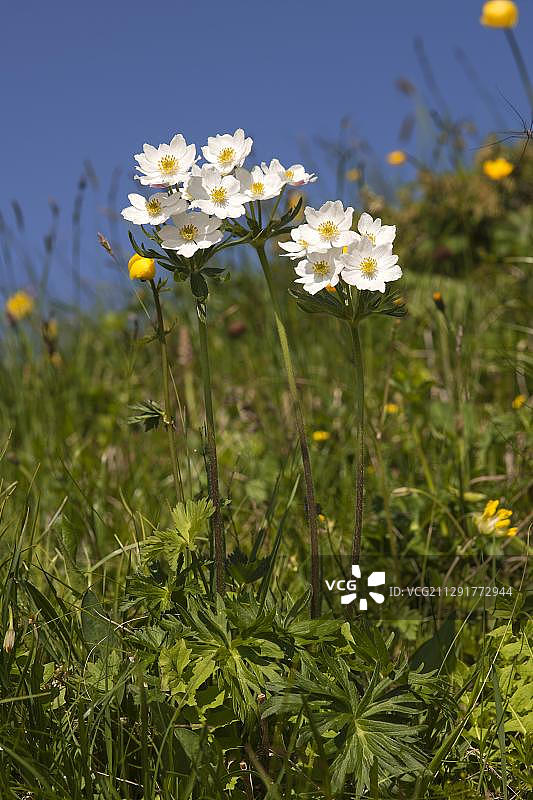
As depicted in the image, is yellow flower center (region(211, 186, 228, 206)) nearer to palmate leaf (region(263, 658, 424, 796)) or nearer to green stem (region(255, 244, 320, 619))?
green stem (region(255, 244, 320, 619))

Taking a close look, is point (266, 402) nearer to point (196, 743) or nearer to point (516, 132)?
point (516, 132)

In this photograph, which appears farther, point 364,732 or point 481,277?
point 481,277

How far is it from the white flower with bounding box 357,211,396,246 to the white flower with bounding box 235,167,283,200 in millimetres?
172

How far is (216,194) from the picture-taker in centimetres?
148

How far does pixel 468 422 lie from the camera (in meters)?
2.69

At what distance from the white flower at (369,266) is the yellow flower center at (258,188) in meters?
0.20

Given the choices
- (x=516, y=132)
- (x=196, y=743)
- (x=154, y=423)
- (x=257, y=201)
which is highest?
(x=516, y=132)

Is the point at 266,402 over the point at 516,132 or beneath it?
beneath

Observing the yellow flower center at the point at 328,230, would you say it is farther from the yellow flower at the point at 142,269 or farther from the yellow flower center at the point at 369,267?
the yellow flower at the point at 142,269

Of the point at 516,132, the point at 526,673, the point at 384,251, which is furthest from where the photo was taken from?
the point at 516,132

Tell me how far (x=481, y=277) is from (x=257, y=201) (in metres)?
3.88

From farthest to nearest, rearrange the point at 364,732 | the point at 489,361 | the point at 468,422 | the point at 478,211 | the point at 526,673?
1. the point at 478,211
2. the point at 489,361
3. the point at 468,422
4. the point at 526,673
5. the point at 364,732

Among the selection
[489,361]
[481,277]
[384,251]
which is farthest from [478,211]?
[384,251]

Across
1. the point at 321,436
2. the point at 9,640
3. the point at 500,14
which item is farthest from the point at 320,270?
the point at 500,14
